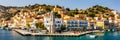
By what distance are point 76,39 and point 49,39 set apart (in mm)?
3734

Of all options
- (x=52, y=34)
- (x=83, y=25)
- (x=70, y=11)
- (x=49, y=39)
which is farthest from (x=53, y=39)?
(x=70, y=11)

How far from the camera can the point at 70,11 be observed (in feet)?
312

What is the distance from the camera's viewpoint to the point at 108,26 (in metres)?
83.8

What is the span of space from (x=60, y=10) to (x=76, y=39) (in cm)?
3749

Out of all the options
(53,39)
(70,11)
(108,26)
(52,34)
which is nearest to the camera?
(53,39)

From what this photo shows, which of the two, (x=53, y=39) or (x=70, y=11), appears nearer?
(x=53, y=39)

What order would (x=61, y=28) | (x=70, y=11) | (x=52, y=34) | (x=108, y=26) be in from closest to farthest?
(x=52, y=34)
(x=61, y=28)
(x=108, y=26)
(x=70, y=11)

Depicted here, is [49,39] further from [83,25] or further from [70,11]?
[70,11]

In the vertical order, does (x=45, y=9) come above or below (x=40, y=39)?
above

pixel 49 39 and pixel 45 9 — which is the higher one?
pixel 45 9

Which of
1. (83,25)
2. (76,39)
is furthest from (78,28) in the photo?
(76,39)

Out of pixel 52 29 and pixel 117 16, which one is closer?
pixel 52 29

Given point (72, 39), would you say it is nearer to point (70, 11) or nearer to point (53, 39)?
point (53, 39)

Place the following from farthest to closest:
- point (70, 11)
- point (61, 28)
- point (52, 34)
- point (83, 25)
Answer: point (70, 11)
point (83, 25)
point (61, 28)
point (52, 34)
